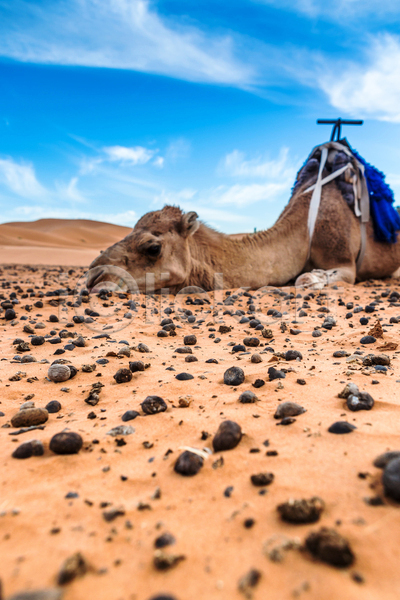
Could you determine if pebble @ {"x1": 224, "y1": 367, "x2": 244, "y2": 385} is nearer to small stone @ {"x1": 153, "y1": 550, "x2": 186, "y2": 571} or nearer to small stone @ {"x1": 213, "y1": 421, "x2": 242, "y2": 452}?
small stone @ {"x1": 213, "y1": 421, "x2": 242, "y2": 452}

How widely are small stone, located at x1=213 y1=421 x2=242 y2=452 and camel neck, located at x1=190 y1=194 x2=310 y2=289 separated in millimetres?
5056

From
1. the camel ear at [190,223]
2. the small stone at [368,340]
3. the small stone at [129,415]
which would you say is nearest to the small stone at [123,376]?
the small stone at [129,415]

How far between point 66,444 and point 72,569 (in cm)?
69

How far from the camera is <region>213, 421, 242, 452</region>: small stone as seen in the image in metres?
1.53

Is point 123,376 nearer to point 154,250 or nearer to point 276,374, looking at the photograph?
point 276,374

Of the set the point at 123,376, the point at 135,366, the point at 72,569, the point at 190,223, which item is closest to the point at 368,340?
the point at 135,366

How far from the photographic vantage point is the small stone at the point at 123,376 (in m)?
2.52

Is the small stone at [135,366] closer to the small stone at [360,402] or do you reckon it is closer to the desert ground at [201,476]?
the desert ground at [201,476]

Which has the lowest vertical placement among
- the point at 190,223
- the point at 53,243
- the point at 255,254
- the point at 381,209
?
the point at 255,254

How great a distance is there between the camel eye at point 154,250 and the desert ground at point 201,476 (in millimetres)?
3133

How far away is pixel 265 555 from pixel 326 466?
464mm

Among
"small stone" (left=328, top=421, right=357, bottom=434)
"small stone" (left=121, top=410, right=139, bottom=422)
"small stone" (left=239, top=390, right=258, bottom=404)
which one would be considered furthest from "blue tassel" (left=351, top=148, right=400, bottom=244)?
"small stone" (left=121, top=410, right=139, bottom=422)

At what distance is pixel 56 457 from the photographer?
1.53 m

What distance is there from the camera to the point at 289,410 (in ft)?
5.89
